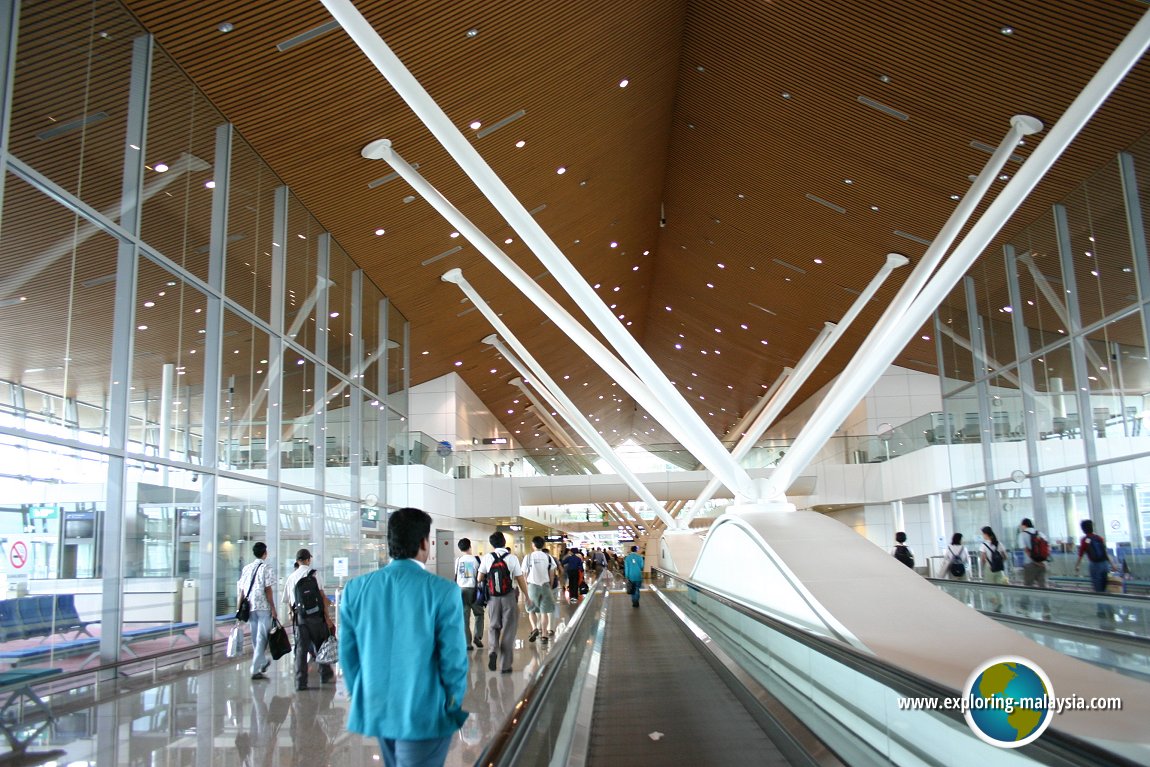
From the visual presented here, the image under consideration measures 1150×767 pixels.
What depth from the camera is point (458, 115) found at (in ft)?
45.3

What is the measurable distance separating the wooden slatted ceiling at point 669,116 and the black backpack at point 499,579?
5644 mm

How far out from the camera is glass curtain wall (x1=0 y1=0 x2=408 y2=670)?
793 centimetres

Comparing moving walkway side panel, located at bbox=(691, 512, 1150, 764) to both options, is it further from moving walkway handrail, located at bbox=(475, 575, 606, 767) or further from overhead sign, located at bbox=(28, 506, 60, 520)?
overhead sign, located at bbox=(28, 506, 60, 520)

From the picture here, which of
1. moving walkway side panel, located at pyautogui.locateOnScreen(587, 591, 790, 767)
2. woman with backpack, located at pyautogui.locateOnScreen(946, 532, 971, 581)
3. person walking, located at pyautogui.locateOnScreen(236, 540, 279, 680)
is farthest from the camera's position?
woman with backpack, located at pyautogui.locateOnScreen(946, 532, 971, 581)

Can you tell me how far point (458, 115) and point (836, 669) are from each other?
10.9 m

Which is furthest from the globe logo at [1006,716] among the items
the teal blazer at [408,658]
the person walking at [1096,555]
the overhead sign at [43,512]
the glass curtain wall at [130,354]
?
the person walking at [1096,555]

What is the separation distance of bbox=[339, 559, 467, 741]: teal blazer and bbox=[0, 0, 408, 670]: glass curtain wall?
5.83 m

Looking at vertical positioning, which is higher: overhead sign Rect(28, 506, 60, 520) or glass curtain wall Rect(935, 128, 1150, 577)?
glass curtain wall Rect(935, 128, 1150, 577)

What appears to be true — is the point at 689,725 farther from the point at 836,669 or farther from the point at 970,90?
the point at 970,90

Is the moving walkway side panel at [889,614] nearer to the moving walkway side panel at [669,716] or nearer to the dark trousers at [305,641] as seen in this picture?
the moving walkway side panel at [669,716]

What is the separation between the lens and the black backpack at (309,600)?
28.0ft

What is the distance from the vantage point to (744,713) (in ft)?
Result: 22.6

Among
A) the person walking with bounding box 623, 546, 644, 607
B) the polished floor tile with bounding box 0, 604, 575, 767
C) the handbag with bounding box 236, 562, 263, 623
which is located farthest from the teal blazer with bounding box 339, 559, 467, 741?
the person walking with bounding box 623, 546, 644, 607

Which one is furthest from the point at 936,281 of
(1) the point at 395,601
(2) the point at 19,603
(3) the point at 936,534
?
(3) the point at 936,534
